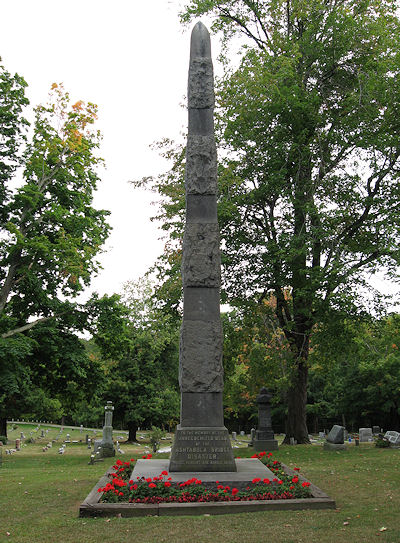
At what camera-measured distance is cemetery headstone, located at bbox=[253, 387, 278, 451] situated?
691 inches

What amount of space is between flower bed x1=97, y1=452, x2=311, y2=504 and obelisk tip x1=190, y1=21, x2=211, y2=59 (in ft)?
26.5

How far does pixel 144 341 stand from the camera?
102 ft

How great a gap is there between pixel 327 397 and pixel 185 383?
29.2m

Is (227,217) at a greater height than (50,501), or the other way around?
(227,217)

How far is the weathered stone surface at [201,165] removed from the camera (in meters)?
9.47

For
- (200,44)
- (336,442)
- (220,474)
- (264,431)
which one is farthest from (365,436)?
(200,44)

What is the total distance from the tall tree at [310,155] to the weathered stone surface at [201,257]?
19.1 ft

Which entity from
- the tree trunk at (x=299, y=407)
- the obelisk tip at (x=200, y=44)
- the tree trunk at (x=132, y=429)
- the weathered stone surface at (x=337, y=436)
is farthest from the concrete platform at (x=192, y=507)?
the tree trunk at (x=132, y=429)

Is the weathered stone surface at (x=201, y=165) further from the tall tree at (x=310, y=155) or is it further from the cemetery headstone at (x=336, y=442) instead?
the cemetery headstone at (x=336, y=442)

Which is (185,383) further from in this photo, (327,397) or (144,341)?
(327,397)

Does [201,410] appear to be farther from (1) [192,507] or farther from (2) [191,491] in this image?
(1) [192,507]

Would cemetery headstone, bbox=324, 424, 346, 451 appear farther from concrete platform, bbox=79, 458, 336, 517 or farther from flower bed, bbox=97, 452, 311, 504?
concrete platform, bbox=79, 458, 336, 517

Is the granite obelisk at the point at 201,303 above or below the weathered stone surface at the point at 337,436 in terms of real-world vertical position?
above

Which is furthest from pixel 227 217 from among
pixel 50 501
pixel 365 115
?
pixel 50 501
